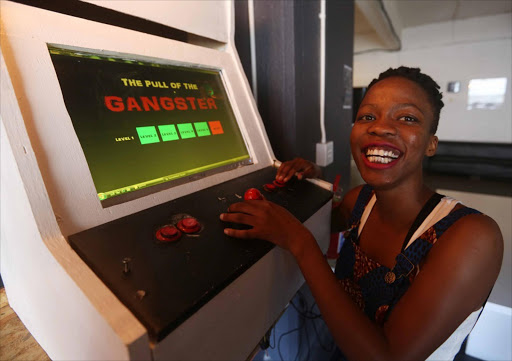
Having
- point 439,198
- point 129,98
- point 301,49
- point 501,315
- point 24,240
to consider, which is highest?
point 301,49

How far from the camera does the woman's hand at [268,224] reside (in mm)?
570

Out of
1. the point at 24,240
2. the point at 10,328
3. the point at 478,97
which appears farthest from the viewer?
the point at 478,97

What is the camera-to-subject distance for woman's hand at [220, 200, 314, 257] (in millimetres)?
570

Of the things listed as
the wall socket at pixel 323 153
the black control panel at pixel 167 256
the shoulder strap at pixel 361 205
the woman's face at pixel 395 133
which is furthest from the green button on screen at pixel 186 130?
the wall socket at pixel 323 153

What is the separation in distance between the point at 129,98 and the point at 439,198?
801 mm

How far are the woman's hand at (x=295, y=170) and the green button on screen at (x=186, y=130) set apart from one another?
266 mm

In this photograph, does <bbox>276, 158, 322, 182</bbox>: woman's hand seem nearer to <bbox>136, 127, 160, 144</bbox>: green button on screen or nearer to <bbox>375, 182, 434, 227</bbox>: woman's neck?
<bbox>375, 182, 434, 227</bbox>: woman's neck

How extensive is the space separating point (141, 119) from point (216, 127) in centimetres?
23

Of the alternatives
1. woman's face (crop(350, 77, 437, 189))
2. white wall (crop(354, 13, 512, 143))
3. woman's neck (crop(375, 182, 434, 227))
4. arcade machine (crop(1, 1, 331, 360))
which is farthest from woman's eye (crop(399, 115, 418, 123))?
white wall (crop(354, 13, 512, 143))

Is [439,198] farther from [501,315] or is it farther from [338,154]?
[501,315]

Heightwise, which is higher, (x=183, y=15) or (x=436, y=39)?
(x=436, y=39)

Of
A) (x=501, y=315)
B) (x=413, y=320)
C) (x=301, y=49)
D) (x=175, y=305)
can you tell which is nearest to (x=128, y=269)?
(x=175, y=305)

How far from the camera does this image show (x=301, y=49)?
1250 millimetres

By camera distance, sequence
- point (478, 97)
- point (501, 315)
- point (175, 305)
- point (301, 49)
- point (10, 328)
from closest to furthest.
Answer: point (175, 305) → point (10, 328) → point (301, 49) → point (501, 315) → point (478, 97)
